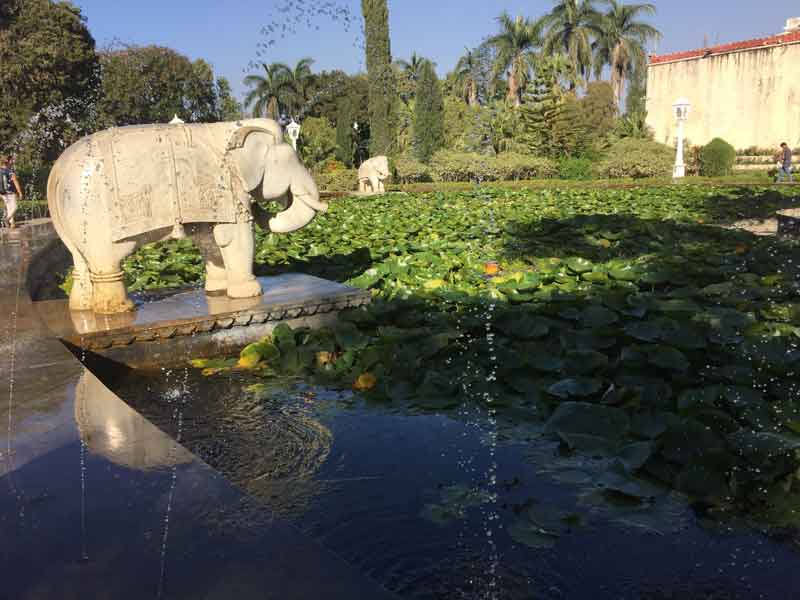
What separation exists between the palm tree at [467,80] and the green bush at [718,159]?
1935 cm

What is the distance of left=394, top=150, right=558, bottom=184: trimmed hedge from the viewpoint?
24703 mm

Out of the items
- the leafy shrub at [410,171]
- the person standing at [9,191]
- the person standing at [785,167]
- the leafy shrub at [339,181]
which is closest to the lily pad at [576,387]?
the person standing at [9,191]

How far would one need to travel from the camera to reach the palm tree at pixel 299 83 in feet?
128

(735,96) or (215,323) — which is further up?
(735,96)

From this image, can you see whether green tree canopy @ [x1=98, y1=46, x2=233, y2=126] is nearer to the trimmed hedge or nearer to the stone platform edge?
the trimmed hedge

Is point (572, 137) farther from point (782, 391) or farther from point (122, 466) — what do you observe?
point (122, 466)

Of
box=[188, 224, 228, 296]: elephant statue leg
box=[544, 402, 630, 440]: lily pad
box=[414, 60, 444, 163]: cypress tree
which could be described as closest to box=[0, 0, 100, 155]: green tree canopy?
box=[414, 60, 444, 163]: cypress tree

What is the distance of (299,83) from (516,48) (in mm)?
13208

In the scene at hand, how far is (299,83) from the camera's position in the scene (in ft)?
129

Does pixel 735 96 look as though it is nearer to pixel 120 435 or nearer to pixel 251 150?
pixel 251 150

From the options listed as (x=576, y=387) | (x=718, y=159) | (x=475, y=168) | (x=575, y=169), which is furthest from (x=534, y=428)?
(x=475, y=168)

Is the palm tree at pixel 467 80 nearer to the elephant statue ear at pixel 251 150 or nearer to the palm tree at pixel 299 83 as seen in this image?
the palm tree at pixel 299 83

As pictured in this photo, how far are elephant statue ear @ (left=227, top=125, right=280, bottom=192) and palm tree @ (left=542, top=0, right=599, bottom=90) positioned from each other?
34.8 m

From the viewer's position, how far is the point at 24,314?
3871 mm
